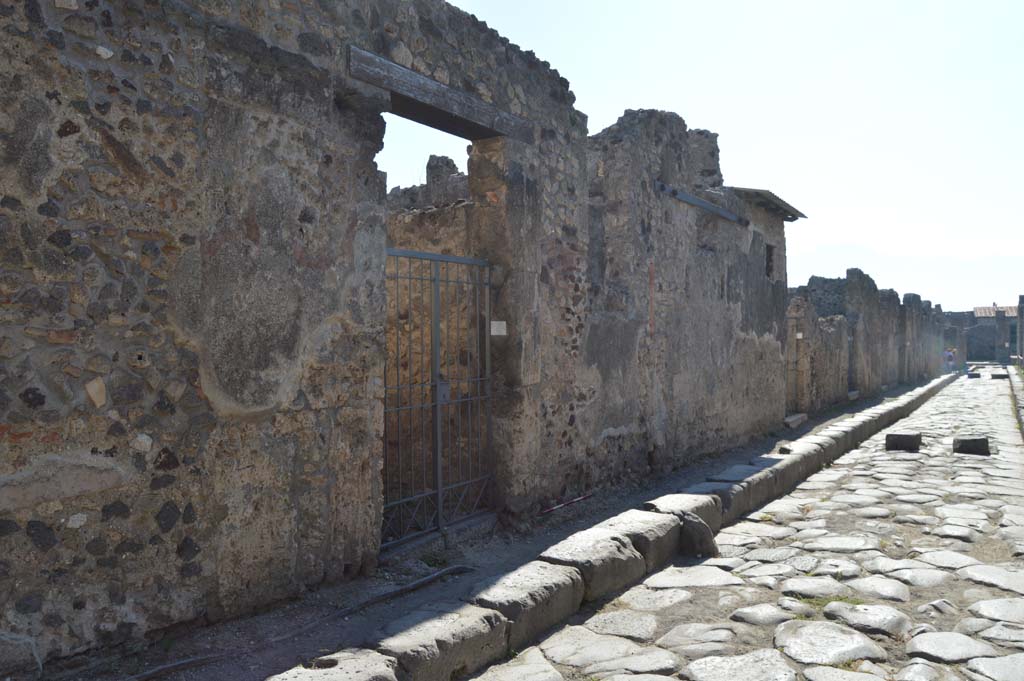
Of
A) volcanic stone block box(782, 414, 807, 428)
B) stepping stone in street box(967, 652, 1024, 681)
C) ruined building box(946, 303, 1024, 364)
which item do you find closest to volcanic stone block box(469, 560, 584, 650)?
stepping stone in street box(967, 652, 1024, 681)

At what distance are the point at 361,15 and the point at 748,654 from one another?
3.92 meters

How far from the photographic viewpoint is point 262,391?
371cm

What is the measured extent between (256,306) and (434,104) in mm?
1948

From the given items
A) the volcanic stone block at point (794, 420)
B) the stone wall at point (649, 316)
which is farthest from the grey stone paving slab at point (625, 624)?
the volcanic stone block at point (794, 420)

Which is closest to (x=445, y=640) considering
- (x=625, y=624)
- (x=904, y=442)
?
(x=625, y=624)

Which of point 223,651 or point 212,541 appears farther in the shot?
point 212,541

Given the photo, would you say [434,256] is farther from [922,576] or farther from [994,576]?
[994,576]

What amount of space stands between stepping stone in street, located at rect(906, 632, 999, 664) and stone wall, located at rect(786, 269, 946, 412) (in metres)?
11.0

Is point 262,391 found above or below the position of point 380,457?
above

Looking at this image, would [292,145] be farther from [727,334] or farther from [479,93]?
[727,334]

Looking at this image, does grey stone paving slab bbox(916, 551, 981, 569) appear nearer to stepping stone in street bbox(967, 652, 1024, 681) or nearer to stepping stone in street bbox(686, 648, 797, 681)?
stepping stone in street bbox(967, 652, 1024, 681)

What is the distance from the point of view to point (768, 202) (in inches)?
424

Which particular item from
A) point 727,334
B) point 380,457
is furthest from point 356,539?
point 727,334

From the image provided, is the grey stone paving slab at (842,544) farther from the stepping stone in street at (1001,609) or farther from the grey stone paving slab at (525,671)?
the grey stone paving slab at (525,671)
